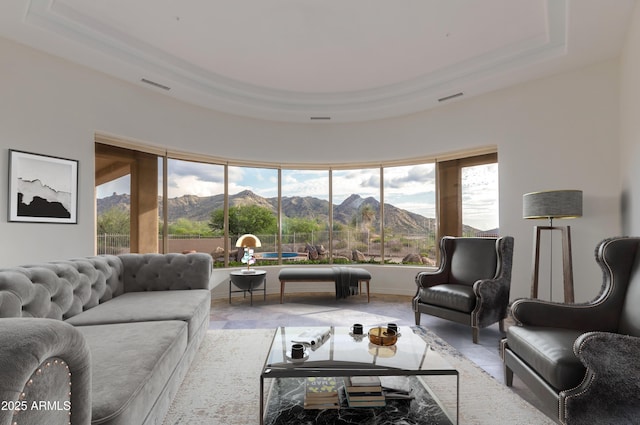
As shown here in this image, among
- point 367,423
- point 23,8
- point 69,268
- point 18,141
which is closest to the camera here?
point 367,423

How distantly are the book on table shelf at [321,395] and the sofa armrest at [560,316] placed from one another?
1.47 meters

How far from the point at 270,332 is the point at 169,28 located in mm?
3716

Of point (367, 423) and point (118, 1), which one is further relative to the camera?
point (118, 1)

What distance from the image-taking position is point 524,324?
238cm

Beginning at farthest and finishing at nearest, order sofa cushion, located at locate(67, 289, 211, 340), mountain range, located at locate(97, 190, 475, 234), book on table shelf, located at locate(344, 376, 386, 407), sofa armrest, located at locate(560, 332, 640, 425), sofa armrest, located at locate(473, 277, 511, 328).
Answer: mountain range, located at locate(97, 190, 475, 234)
sofa armrest, located at locate(473, 277, 511, 328)
sofa cushion, located at locate(67, 289, 211, 340)
book on table shelf, located at locate(344, 376, 386, 407)
sofa armrest, located at locate(560, 332, 640, 425)

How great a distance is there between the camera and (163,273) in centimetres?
354

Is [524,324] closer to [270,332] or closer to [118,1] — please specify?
[270,332]

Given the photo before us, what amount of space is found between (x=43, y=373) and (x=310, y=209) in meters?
5.71

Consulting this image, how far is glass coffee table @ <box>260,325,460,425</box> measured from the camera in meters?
1.79


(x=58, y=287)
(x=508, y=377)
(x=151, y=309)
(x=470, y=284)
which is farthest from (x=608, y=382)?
(x=58, y=287)

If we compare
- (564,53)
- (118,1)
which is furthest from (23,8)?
(564,53)

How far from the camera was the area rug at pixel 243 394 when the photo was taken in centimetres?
200

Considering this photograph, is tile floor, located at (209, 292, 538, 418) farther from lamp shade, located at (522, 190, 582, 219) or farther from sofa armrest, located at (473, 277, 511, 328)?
lamp shade, located at (522, 190, 582, 219)

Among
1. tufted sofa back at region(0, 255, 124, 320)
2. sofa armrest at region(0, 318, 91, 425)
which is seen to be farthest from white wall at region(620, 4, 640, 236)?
tufted sofa back at region(0, 255, 124, 320)
